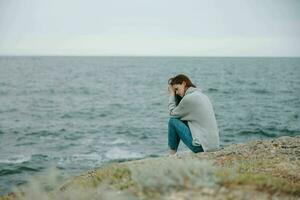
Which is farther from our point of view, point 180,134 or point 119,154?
point 119,154

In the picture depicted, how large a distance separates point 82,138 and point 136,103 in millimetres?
19209

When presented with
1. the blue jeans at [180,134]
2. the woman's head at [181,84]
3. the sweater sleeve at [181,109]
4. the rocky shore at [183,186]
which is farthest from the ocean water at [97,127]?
the rocky shore at [183,186]

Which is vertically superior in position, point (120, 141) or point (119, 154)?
point (119, 154)

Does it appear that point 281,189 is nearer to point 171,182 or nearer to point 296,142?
point 171,182

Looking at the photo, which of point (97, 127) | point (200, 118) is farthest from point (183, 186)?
point (97, 127)

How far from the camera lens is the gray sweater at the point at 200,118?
787cm

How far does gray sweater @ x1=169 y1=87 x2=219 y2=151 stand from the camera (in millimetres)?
7871

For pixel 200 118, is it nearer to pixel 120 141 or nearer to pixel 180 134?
pixel 180 134

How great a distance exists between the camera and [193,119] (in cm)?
801

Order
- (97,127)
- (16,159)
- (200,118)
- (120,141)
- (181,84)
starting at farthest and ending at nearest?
(97,127) < (120,141) < (16,159) < (181,84) < (200,118)

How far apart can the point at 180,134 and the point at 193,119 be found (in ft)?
1.22

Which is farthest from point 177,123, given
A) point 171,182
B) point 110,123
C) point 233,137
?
point 110,123

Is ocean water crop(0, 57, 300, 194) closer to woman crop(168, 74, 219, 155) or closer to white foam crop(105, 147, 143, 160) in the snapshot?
white foam crop(105, 147, 143, 160)

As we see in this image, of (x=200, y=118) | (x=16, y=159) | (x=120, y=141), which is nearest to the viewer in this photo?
(x=200, y=118)
